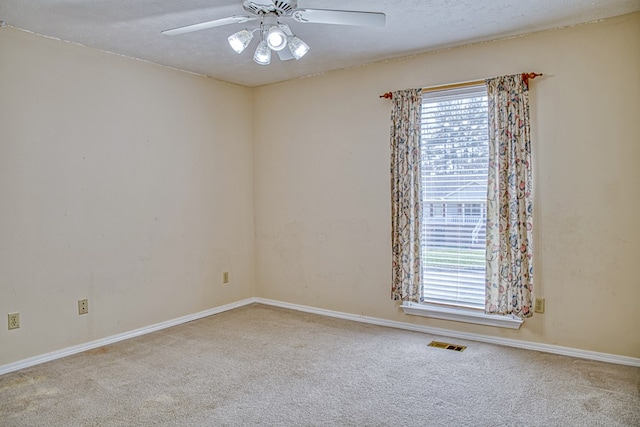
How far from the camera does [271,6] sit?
2475mm

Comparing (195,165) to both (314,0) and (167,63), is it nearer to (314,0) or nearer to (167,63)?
(167,63)

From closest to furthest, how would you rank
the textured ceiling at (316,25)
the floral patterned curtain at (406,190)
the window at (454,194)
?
1. the textured ceiling at (316,25)
2. the window at (454,194)
3. the floral patterned curtain at (406,190)

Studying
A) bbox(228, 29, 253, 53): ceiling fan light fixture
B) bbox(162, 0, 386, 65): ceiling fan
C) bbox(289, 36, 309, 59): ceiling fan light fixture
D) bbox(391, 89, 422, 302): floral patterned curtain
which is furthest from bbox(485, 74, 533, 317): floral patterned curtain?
bbox(228, 29, 253, 53): ceiling fan light fixture

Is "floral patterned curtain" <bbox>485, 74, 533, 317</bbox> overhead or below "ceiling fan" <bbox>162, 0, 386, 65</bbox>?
below

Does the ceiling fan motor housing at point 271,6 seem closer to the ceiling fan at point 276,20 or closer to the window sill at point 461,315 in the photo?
the ceiling fan at point 276,20

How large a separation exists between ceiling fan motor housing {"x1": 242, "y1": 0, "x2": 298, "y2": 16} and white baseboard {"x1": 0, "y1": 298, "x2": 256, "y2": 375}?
111 inches

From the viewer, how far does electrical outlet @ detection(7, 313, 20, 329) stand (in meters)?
3.14

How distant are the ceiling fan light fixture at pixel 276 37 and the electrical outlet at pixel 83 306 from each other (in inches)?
98.4

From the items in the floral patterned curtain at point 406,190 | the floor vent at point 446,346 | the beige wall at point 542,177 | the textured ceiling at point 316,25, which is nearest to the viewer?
the textured ceiling at point 316,25

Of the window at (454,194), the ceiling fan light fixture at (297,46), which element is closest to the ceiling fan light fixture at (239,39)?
the ceiling fan light fixture at (297,46)

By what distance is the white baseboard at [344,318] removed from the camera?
316 centimetres

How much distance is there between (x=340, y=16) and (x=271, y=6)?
0.40m

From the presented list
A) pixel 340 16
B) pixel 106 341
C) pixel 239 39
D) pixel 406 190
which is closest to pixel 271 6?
pixel 239 39

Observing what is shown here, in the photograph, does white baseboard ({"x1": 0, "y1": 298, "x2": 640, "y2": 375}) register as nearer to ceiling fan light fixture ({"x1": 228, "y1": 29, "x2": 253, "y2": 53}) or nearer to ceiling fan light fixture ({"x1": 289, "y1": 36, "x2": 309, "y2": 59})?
ceiling fan light fixture ({"x1": 289, "y1": 36, "x2": 309, "y2": 59})
